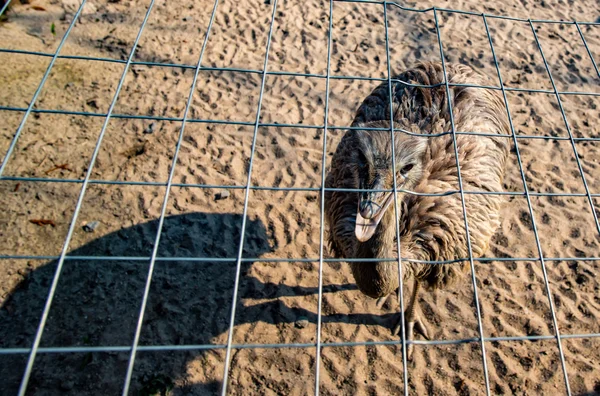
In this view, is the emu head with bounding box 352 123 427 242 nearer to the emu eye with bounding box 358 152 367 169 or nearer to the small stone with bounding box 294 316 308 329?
the emu eye with bounding box 358 152 367 169

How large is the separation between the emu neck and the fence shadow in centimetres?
98

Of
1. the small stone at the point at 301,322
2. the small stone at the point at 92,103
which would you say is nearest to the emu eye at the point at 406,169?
the small stone at the point at 301,322

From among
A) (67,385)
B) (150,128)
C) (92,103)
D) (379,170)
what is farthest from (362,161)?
(92,103)

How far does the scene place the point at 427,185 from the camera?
11.5 ft

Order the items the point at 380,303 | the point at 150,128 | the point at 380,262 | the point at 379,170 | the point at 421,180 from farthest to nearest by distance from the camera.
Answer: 1. the point at 150,128
2. the point at 380,303
3. the point at 421,180
4. the point at 380,262
5. the point at 379,170

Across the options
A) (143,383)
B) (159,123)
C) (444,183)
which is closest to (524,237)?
(444,183)

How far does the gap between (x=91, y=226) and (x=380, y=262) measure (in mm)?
2958

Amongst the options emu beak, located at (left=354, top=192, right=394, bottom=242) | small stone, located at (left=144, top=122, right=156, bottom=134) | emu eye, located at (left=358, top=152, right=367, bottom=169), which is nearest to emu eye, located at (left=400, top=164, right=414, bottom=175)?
emu eye, located at (left=358, top=152, right=367, bottom=169)

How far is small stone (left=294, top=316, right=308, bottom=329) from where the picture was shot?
4.15 metres

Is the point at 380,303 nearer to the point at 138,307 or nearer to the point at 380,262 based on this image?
the point at 380,262

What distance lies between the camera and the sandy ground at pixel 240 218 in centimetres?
387

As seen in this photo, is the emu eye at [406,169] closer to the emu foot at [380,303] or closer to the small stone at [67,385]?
the emu foot at [380,303]

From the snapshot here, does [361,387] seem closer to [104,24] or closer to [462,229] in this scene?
[462,229]

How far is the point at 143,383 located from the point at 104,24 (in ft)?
17.5
